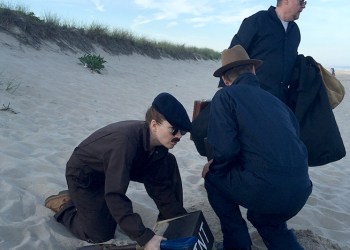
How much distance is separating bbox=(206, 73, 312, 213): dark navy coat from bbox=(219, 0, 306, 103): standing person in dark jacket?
914 millimetres

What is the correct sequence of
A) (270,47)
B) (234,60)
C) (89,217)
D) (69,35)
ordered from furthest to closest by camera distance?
(69,35) < (270,47) < (89,217) < (234,60)

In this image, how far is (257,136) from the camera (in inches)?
97.7

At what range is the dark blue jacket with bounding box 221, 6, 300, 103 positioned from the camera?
351cm

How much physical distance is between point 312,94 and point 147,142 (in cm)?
153

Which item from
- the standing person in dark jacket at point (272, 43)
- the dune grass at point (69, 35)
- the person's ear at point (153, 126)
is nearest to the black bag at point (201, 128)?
the standing person in dark jacket at point (272, 43)

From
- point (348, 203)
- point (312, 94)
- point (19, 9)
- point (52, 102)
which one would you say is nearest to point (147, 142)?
point (312, 94)

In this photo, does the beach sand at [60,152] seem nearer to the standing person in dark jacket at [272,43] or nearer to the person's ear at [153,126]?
the person's ear at [153,126]

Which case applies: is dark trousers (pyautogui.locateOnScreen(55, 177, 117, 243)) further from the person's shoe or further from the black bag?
the black bag

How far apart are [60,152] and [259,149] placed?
2626 mm

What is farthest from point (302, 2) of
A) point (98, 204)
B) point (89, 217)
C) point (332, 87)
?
point (89, 217)

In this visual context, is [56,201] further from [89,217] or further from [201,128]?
[201,128]

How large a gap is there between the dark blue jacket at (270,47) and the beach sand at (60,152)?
3.87ft

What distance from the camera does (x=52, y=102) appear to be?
6816 mm

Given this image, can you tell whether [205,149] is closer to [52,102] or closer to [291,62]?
[291,62]
